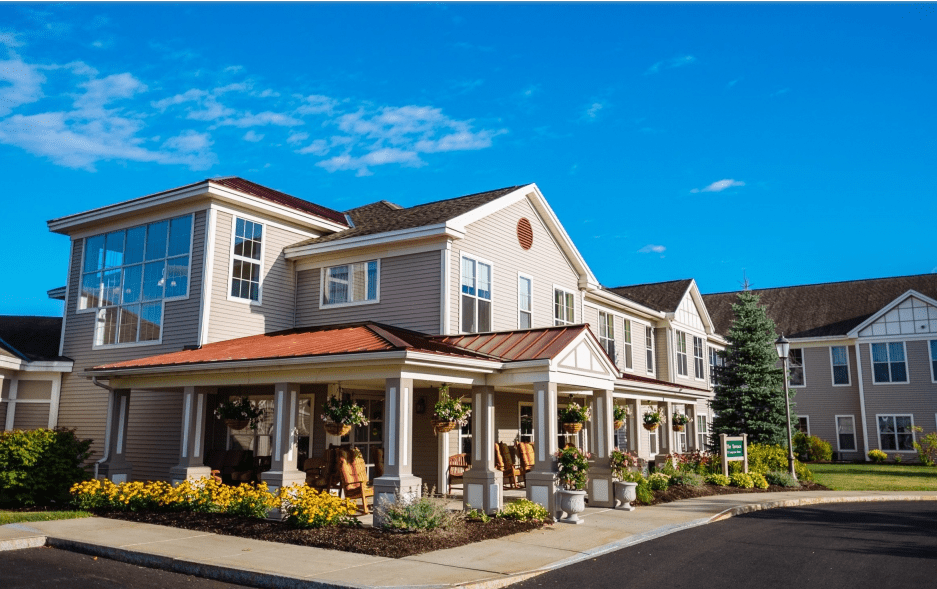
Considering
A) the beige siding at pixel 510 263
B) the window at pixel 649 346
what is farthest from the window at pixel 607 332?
the window at pixel 649 346

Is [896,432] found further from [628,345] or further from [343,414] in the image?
[343,414]

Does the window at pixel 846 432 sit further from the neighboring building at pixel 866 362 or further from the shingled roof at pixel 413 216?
the shingled roof at pixel 413 216

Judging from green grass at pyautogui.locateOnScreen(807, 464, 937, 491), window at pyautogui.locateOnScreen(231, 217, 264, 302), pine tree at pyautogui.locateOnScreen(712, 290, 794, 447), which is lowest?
green grass at pyautogui.locateOnScreen(807, 464, 937, 491)

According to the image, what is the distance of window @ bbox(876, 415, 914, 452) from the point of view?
1342 inches

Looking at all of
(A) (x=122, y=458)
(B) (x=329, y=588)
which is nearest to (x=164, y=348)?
(A) (x=122, y=458)

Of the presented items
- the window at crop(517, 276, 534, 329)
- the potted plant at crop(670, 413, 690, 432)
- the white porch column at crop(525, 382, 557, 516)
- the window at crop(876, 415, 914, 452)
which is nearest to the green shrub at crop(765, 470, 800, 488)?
the potted plant at crop(670, 413, 690, 432)

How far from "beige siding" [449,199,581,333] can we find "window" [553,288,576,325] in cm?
20

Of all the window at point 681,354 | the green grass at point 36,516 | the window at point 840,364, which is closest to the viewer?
the green grass at point 36,516

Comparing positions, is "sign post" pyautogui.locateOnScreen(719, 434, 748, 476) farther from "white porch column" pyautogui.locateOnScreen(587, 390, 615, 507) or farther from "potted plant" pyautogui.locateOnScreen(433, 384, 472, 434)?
"potted plant" pyautogui.locateOnScreen(433, 384, 472, 434)

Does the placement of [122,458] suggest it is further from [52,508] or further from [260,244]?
[260,244]

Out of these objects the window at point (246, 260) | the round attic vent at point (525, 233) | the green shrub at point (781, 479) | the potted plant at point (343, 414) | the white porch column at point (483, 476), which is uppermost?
the round attic vent at point (525, 233)

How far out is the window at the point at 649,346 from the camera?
2756 cm

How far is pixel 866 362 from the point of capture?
117 ft

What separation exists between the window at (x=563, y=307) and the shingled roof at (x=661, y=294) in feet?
21.4
